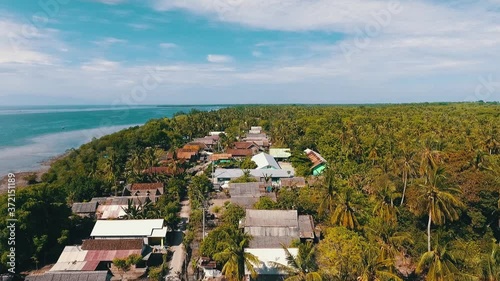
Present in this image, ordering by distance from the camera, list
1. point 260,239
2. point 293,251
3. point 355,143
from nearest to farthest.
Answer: point 293,251 < point 260,239 < point 355,143

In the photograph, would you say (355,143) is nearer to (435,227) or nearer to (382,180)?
(382,180)

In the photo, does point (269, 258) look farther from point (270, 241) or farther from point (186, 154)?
point (186, 154)

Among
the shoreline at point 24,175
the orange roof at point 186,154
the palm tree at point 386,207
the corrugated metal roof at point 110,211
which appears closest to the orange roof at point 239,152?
the orange roof at point 186,154

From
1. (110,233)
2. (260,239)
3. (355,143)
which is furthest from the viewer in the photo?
(355,143)

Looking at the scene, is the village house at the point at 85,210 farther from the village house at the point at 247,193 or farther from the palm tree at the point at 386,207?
the palm tree at the point at 386,207

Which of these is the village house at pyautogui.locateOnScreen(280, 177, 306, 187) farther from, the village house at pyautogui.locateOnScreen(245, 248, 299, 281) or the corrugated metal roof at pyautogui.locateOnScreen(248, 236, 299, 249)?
the village house at pyautogui.locateOnScreen(245, 248, 299, 281)

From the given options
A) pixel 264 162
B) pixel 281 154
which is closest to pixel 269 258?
pixel 264 162

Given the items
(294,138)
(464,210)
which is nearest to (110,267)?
(464,210)
